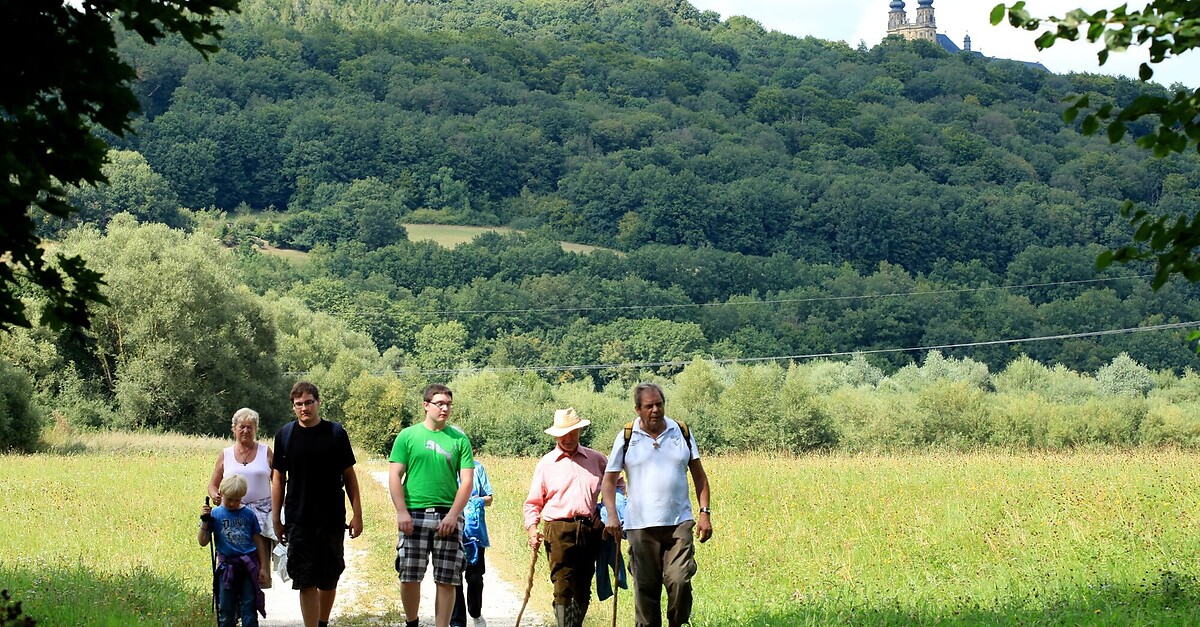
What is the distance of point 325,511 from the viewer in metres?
9.84

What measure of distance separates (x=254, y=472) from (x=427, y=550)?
1.43 meters

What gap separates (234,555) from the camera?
971 cm

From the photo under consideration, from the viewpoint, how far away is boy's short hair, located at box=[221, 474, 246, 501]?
31.7 feet

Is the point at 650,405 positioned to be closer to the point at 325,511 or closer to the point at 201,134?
the point at 325,511

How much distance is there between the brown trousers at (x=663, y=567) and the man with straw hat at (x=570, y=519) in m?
0.70

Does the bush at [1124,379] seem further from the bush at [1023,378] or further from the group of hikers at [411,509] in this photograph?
the group of hikers at [411,509]

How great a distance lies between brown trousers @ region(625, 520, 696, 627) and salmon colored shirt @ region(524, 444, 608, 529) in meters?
0.70

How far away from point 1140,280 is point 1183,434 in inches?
2973

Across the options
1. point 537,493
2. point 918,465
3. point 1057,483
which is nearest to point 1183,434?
point 918,465

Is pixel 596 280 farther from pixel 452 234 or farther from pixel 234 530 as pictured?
pixel 234 530

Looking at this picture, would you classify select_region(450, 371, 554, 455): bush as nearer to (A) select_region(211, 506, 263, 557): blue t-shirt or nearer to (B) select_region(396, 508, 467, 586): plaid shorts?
(B) select_region(396, 508, 467, 586): plaid shorts

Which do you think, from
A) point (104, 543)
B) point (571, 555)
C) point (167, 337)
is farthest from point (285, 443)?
point (167, 337)

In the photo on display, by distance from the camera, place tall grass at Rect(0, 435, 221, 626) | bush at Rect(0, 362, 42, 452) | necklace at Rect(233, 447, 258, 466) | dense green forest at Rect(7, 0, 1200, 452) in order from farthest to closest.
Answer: dense green forest at Rect(7, 0, 1200, 452) < bush at Rect(0, 362, 42, 452) < tall grass at Rect(0, 435, 221, 626) < necklace at Rect(233, 447, 258, 466)

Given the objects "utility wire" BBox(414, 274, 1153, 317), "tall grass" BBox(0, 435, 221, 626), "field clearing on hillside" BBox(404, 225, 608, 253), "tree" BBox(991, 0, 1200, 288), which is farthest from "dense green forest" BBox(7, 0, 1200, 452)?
"tree" BBox(991, 0, 1200, 288)
